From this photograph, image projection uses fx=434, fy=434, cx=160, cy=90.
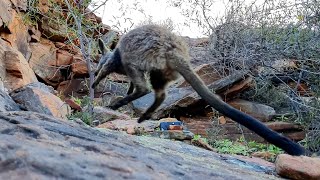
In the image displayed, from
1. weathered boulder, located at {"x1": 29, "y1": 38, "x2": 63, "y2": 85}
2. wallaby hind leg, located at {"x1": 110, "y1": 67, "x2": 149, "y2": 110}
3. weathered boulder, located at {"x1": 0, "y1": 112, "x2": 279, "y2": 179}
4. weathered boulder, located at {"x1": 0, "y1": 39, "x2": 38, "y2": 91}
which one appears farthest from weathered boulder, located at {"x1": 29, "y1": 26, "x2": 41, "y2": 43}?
weathered boulder, located at {"x1": 0, "y1": 112, "x2": 279, "y2": 179}

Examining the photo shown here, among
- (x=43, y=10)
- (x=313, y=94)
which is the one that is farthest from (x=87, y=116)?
(x=43, y=10)

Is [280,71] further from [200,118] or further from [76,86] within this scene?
[76,86]

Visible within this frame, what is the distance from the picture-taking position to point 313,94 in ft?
27.9

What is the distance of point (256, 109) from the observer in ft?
33.1

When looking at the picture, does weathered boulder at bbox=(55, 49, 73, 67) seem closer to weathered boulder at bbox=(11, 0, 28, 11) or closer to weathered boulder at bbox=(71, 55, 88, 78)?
weathered boulder at bbox=(71, 55, 88, 78)

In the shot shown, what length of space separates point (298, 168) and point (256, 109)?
6044mm

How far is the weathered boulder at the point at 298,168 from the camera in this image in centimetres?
407

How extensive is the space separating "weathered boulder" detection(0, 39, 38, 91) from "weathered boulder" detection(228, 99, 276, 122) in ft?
15.8

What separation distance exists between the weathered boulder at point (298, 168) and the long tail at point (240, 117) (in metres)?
0.19

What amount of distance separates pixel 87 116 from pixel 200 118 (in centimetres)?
408

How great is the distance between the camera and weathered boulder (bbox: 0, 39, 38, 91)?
8751mm

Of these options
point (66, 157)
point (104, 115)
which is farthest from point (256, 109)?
point (66, 157)

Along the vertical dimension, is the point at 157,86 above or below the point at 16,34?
below

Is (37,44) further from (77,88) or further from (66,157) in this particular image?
(66,157)
